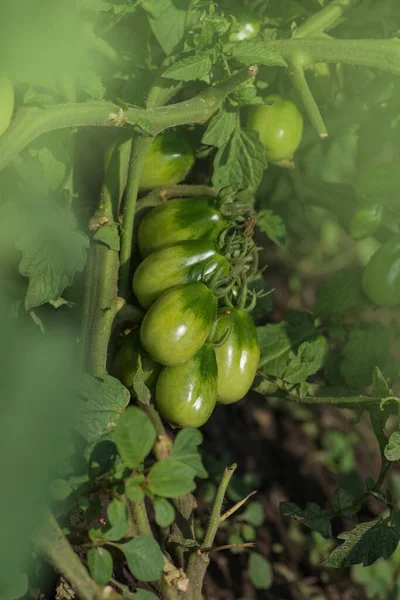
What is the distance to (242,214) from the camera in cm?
134

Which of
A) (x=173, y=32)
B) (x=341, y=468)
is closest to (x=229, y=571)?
(x=341, y=468)

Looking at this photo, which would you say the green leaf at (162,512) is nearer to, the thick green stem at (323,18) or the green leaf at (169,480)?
the green leaf at (169,480)

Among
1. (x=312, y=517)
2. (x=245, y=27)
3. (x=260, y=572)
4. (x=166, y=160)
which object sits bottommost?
(x=260, y=572)

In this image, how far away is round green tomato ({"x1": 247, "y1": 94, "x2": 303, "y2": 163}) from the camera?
4.86ft

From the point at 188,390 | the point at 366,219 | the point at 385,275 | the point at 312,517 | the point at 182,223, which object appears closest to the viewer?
the point at 188,390

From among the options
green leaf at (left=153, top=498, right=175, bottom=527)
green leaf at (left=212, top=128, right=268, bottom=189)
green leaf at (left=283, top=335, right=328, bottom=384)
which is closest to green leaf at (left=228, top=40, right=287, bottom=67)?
green leaf at (left=212, top=128, right=268, bottom=189)

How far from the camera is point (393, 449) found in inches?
49.4

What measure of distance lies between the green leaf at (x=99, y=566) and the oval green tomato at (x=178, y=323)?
34cm

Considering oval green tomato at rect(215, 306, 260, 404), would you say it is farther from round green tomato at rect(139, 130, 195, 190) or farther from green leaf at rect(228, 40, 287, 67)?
green leaf at rect(228, 40, 287, 67)

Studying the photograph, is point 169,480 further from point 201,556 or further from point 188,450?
point 201,556

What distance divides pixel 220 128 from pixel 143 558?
81cm

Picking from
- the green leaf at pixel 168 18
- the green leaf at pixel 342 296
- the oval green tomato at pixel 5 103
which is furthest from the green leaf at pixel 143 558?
the green leaf at pixel 168 18

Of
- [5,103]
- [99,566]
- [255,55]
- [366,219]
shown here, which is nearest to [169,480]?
[99,566]

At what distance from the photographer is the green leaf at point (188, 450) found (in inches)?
39.7
